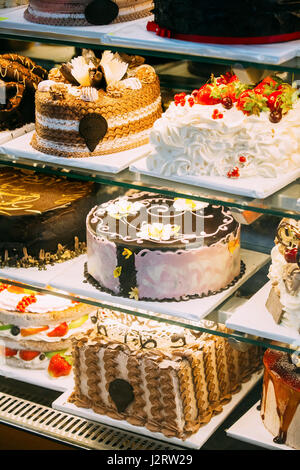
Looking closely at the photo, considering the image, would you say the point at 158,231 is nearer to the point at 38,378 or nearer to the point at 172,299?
the point at 172,299

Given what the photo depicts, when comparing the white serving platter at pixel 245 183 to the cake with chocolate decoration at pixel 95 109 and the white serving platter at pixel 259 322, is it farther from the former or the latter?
the white serving platter at pixel 259 322

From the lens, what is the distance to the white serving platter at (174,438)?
3250mm

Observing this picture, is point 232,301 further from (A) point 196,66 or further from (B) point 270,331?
(A) point 196,66

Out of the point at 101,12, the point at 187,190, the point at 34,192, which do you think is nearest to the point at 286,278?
the point at 187,190

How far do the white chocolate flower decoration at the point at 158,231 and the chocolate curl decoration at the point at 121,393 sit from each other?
614mm

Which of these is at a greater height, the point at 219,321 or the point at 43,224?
the point at 43,224

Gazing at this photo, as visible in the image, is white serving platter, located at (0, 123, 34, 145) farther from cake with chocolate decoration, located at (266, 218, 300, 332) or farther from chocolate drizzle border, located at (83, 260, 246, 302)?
cake with chocolate decoration, located at (266, 218, 300, 332)

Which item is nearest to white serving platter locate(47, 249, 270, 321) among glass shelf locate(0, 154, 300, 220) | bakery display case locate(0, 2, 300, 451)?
bakery display case locate(0, 2, 300, 451)

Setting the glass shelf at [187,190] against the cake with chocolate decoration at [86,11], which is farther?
the cake with chocolate decoration at [86,11]

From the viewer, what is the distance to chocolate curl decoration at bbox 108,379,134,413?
3.30 meters

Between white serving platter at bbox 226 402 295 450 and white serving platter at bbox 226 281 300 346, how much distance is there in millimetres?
532

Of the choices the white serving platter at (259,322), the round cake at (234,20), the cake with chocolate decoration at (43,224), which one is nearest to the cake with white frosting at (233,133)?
the round cake at (234,20)

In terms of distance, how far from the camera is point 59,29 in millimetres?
2881

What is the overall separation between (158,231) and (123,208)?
24 centimetres
